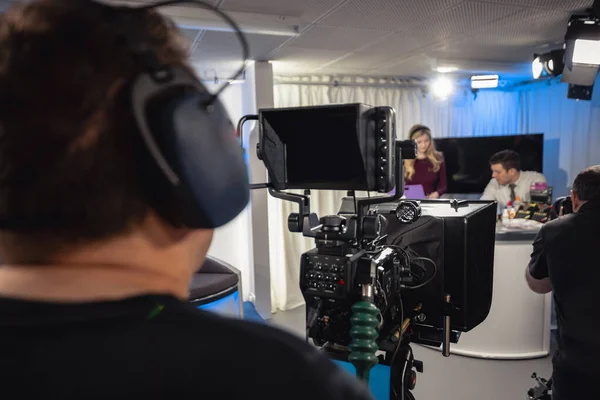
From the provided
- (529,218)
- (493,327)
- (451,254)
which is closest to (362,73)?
(529,218)

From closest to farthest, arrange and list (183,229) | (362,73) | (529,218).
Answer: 1. (183,229)
2. (529,218)
3. (362,73)

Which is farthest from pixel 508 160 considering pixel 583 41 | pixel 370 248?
pixel 370 248

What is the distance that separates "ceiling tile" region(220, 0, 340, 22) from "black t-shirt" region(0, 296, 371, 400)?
7.47 ft

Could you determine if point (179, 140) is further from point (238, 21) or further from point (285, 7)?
point (238, 21)

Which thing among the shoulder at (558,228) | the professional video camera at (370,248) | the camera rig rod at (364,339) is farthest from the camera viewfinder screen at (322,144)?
the shoulder at (558,228)

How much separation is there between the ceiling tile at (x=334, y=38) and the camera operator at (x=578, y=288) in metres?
1.74

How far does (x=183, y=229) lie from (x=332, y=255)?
2.23 feet

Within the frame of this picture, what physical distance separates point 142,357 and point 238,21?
2.55 metres

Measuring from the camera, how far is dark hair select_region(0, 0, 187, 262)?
0.37 m

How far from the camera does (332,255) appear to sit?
111 cm

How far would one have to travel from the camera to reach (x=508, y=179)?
3.85 meters

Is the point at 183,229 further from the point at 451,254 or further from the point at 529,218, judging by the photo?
the point at 529,218

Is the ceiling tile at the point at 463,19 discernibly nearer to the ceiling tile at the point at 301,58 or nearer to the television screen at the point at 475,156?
the ceiling tile at the point at 301,58

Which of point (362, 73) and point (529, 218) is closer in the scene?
point (529, 218)
